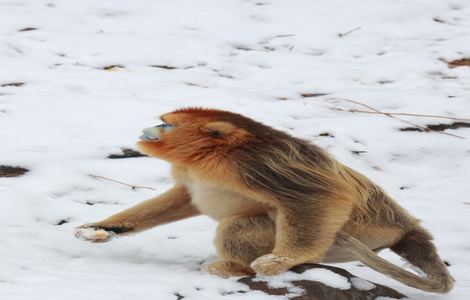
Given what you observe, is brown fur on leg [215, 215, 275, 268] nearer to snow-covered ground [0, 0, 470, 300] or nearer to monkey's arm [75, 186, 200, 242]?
snow-covered ground [0, 0, 470, 300]

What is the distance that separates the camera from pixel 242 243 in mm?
4352

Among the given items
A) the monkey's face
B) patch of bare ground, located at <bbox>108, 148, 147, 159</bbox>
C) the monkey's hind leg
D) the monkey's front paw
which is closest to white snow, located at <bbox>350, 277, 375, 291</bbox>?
the monkey's front paw

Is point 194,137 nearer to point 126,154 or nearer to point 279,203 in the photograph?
point 279,203

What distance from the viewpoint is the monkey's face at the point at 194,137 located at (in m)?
4.49

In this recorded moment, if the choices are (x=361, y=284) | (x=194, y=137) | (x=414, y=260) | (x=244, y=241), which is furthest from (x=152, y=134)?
(x=414, y=260)

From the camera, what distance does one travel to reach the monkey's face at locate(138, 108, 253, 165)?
14.7ft

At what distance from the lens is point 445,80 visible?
7977 mm

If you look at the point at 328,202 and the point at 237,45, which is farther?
the point at 237,45

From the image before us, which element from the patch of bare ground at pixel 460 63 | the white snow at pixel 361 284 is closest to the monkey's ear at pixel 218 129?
the white snow at pixel 361 284

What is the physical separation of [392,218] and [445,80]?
3.65 metres

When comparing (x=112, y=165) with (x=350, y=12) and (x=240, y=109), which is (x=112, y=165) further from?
(x=350, y=12)

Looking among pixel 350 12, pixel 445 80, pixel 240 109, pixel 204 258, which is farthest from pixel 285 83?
pixel 204 258

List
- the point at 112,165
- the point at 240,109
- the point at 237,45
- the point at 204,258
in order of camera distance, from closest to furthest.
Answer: the point at 204,258
the point at 112,165
the point at 240,109
the point at 237,45

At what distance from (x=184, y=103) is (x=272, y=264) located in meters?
3.30
